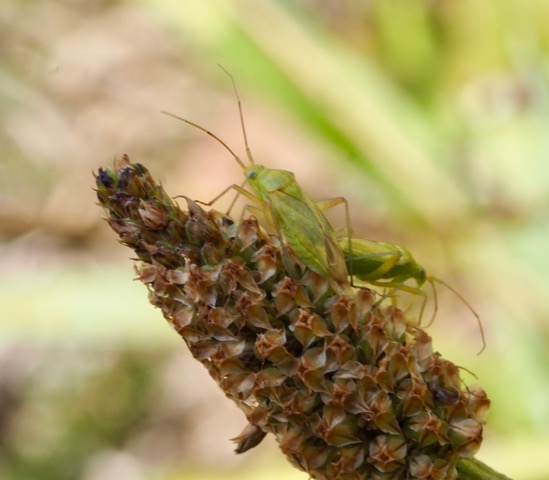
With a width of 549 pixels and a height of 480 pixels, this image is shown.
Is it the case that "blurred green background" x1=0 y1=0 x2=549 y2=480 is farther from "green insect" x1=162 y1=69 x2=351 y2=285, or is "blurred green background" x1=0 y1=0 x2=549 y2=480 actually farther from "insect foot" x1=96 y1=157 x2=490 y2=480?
"insect foot" x1=96 y1=157 x2=490 y2=480

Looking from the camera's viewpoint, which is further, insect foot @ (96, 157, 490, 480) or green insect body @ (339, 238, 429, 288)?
green insect body @ (339, 238, 429, 288)

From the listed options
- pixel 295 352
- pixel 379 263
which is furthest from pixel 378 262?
pixel 295 352

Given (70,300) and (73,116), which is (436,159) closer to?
(70,300)

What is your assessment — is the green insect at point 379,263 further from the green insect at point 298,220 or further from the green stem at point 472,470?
the green stem at point 472,470

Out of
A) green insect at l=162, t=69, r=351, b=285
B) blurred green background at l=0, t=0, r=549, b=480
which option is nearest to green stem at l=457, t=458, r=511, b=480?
green insect at l=162, t=69, r=351, b=285

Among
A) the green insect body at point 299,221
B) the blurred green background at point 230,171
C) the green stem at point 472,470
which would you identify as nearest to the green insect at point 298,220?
the green insect body at point 299,221

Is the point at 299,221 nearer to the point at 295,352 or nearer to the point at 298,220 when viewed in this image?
the point at 298,220

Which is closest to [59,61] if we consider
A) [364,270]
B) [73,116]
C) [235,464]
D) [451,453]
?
[73,116]
